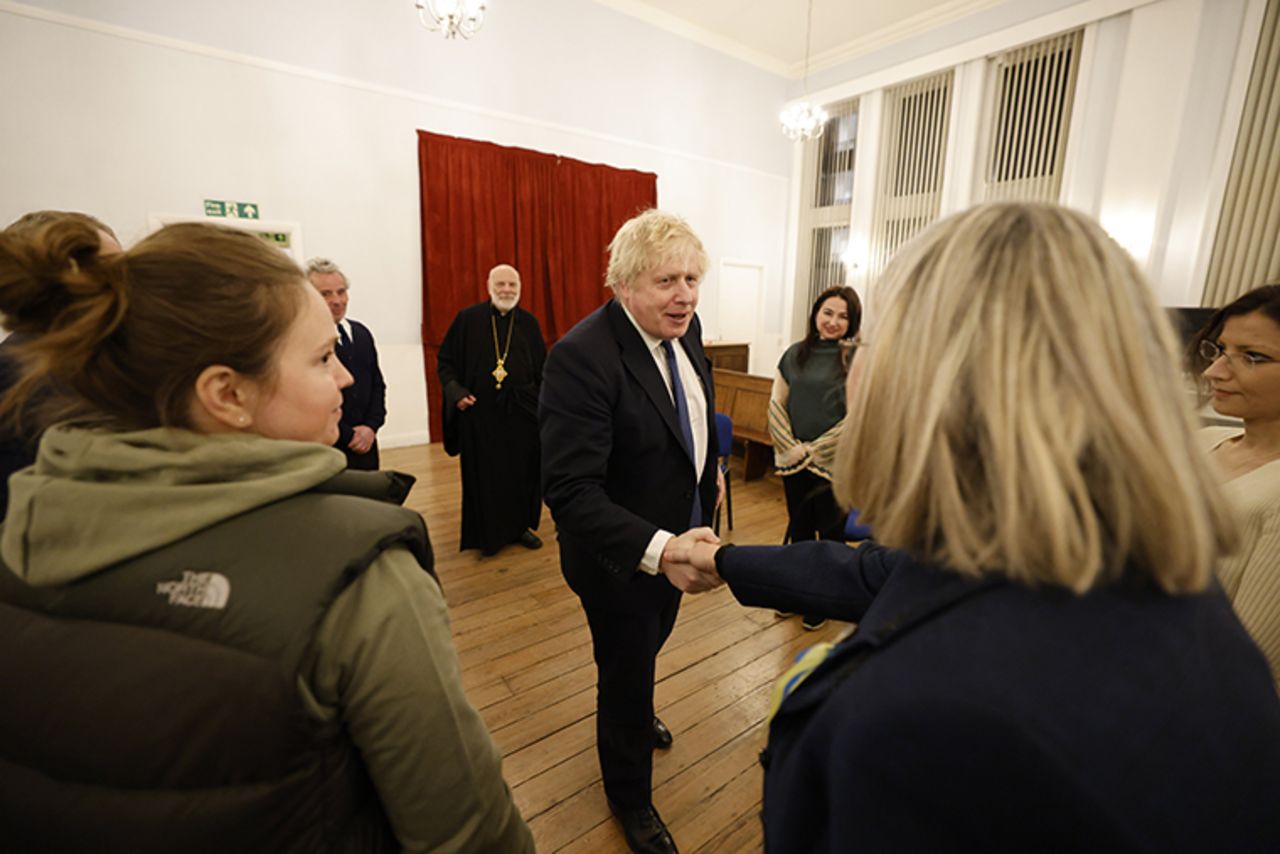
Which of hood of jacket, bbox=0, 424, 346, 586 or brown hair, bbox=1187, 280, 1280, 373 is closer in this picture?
hood of jacket, bbox=0, 424, 346, 586

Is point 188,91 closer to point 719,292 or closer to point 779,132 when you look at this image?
point 719,292

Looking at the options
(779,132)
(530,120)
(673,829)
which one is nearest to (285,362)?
(673,829)

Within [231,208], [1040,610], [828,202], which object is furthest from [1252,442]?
[828,202]

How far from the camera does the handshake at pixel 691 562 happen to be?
1262 mm

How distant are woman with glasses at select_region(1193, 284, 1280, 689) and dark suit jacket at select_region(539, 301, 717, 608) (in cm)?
120

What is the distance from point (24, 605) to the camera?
593 millimetres

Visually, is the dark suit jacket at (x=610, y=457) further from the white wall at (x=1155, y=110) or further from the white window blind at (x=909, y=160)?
the white window blind at (x=909, y=160)

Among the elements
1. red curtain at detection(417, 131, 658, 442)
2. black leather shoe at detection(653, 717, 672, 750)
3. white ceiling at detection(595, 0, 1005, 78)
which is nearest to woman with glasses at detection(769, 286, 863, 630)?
black leather shoe at detection(653, 717, 672, 750)

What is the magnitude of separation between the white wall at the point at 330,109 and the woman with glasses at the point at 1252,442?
6001mm

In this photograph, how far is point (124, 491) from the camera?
0.58 m

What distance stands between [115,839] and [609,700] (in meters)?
1.14

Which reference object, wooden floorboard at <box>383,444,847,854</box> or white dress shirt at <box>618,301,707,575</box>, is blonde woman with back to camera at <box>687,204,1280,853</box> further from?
wooden floorboard at <box>383,444,847,854</box>

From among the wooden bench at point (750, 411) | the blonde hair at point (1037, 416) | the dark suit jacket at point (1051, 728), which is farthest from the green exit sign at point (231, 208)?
Answer: the dark suit jacket at point (1051, 728)

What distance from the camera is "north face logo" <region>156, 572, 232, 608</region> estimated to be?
0.57 m
